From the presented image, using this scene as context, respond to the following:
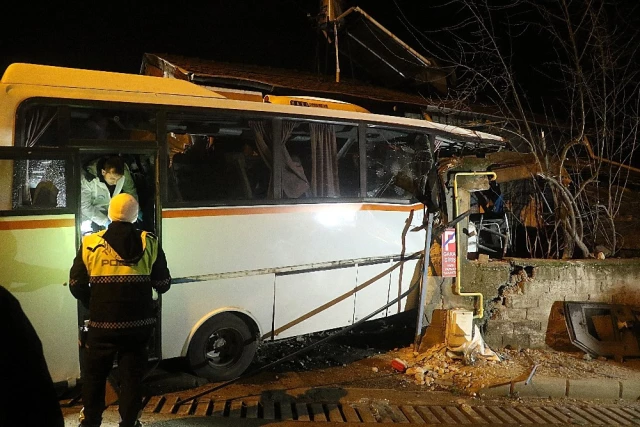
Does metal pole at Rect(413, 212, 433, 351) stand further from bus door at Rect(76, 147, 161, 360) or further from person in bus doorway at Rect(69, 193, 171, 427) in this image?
person in bus doorway at Rect(69, 193, 171, 427)

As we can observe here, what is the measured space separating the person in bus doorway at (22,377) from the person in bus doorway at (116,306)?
1953 mm

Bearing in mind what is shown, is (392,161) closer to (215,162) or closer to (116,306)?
(215,162)

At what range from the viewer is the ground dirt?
20.1 feet

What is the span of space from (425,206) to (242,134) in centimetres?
293

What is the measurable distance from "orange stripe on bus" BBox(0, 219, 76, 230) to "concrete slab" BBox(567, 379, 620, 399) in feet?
19.5

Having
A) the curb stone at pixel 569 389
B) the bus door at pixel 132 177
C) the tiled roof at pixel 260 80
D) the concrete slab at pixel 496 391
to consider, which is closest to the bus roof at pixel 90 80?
the bus door at pixel 132 177

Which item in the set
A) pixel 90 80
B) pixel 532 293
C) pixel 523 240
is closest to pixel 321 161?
pixel 90 80

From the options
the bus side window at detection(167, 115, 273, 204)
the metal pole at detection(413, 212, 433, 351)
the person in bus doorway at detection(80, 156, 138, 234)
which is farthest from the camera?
the metal pole at detection(413, 212, 433, 351)

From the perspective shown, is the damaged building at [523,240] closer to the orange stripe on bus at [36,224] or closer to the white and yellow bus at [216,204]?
the white and yellow bus at [216,204]

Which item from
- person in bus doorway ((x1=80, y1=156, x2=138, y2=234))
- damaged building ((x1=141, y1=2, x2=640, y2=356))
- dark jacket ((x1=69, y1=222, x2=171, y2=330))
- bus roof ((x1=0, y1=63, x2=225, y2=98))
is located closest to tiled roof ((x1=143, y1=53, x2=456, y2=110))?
damaged building ((x1=141, y1=2, x2=640, y2=356))

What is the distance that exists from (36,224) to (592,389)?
6.45 metres

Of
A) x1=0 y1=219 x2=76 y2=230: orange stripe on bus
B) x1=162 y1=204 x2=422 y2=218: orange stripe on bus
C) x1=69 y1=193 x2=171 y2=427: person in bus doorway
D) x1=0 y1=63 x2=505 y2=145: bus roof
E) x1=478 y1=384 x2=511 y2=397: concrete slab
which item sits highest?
x1=0 y1=63 x2=505 y2=145: bus roof

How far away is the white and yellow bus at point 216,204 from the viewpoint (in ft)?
15.4

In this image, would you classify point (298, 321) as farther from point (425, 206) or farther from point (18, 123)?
point (18, 123)
